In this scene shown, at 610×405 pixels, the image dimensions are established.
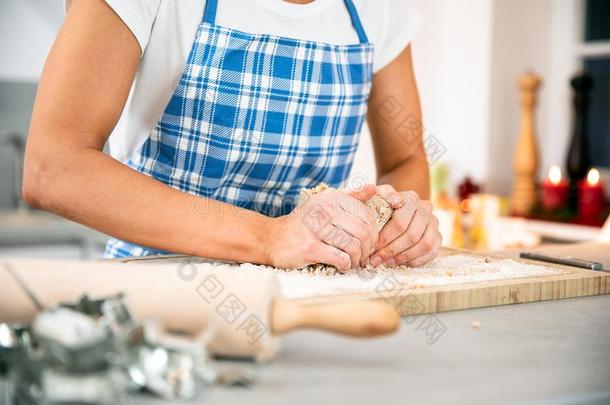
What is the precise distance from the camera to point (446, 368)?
1.79ft

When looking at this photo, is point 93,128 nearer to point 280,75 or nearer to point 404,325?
point 280,75

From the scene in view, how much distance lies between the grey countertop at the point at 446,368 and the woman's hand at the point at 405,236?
22cm

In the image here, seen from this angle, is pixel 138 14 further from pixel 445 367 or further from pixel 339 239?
pixel 445 367

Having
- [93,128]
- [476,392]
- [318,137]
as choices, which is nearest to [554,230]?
[318,137]

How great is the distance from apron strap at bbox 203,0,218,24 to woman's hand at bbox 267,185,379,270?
0.33m

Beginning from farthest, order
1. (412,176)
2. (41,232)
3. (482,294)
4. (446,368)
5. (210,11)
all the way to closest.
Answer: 1. (41,232)
2. (412,176)
3. (210,11)
4. (482,294)
5. (446,368)

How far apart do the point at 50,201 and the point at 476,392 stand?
581mm

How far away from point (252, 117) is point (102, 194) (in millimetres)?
296

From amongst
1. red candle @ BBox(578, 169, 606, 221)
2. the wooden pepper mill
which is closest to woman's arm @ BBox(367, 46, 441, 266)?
red candle @ BBox(578, 169, 606, 221)

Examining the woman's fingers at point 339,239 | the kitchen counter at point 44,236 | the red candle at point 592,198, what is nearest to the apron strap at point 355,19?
the woman's fingers at point 339,239

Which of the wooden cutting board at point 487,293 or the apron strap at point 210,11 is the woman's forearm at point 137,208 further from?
the apron strap at point 210,11

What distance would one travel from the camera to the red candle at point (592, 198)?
243 centimetres

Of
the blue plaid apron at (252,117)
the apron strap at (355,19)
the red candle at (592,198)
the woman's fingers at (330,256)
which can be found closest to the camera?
the woman's fingers at (330,256)

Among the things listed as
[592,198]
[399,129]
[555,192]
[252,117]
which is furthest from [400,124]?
[555,192]
